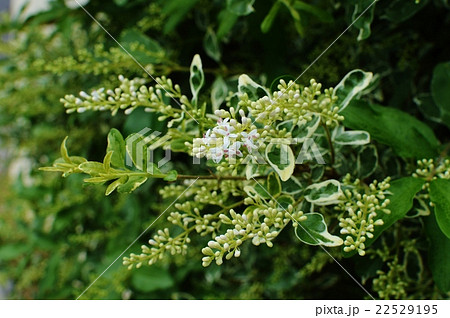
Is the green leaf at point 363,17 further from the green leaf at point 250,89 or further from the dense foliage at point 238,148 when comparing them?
the green leaf at point 250,89

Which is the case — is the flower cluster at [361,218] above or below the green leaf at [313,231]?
above

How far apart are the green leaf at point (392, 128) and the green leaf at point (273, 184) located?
14cm

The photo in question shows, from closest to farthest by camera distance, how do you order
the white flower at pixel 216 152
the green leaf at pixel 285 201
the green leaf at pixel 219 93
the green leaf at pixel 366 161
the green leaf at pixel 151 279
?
1. the white flower at pixel 216 152
2. the green leaf at pixel 285 201
3. the green leaf at pixel 366 161
4. the green leaf at pixel 219 93
5. the green leaf at pixel 151 279

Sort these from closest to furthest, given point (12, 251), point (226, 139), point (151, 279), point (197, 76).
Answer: point (226, 139), point (197, 76), point (151, 279), point (12, 251)

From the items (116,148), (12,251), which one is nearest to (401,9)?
(116,148)

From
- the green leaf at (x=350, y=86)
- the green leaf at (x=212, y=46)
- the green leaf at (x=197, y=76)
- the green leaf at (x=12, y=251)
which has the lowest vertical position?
the green leaf at (x=12, y=251)

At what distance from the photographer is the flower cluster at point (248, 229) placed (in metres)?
0.52

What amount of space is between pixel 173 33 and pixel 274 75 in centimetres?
32

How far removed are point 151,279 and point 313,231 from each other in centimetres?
67

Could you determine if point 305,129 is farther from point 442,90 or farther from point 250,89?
point 442,90

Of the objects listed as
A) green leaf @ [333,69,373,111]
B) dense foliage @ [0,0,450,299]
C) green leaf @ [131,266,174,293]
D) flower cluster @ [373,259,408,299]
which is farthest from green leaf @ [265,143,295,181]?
green leaf @ [131,266,174,293]

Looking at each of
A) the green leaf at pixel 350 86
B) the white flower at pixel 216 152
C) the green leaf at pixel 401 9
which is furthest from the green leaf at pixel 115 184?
the green leaf at pixel 401 9

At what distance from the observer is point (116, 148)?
0.57 m

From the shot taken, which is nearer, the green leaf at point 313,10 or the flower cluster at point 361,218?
the flower cluster at point 361,218
